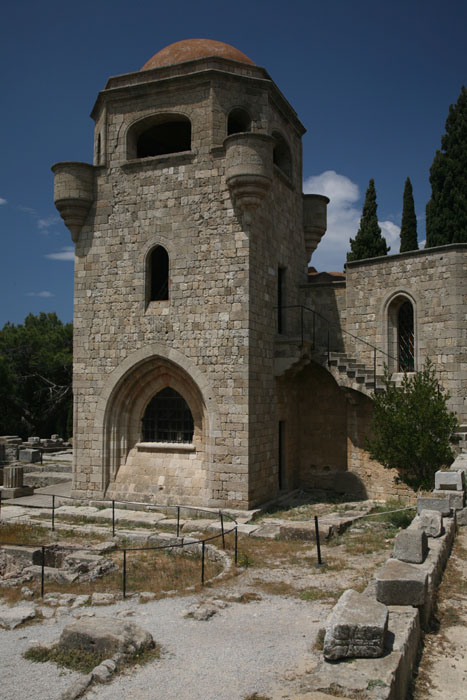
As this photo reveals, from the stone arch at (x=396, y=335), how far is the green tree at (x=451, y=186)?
6.66 metres

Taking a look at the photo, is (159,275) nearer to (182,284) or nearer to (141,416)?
(182,284)

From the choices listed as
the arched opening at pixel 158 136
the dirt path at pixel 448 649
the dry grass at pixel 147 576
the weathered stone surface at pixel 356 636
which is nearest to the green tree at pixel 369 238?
the arched opening at pixel 158 136

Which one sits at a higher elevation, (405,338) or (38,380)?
(405,338)

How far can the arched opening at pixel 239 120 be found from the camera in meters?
16.2

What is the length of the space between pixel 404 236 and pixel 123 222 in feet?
45.3

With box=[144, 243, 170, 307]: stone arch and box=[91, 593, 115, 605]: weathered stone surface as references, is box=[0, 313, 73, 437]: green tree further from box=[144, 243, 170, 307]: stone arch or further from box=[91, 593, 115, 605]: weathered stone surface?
box=[91, 593, 115, 605]: weathered stone surface

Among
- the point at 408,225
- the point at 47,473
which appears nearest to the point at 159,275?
the point at 47,473

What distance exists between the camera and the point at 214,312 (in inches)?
593

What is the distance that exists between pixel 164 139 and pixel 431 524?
15060 millimetres

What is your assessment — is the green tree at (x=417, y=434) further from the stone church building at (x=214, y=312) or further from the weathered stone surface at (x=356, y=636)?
the weathered stone surface at (x=356, y=636)

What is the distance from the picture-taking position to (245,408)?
1464cm

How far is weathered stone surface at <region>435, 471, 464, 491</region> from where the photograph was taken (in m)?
10.8

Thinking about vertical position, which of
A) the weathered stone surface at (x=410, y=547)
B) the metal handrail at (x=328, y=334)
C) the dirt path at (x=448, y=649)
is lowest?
the dirt path at (x=448, y=649)

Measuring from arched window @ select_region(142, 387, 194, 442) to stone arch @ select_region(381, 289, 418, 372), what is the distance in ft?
19.2
